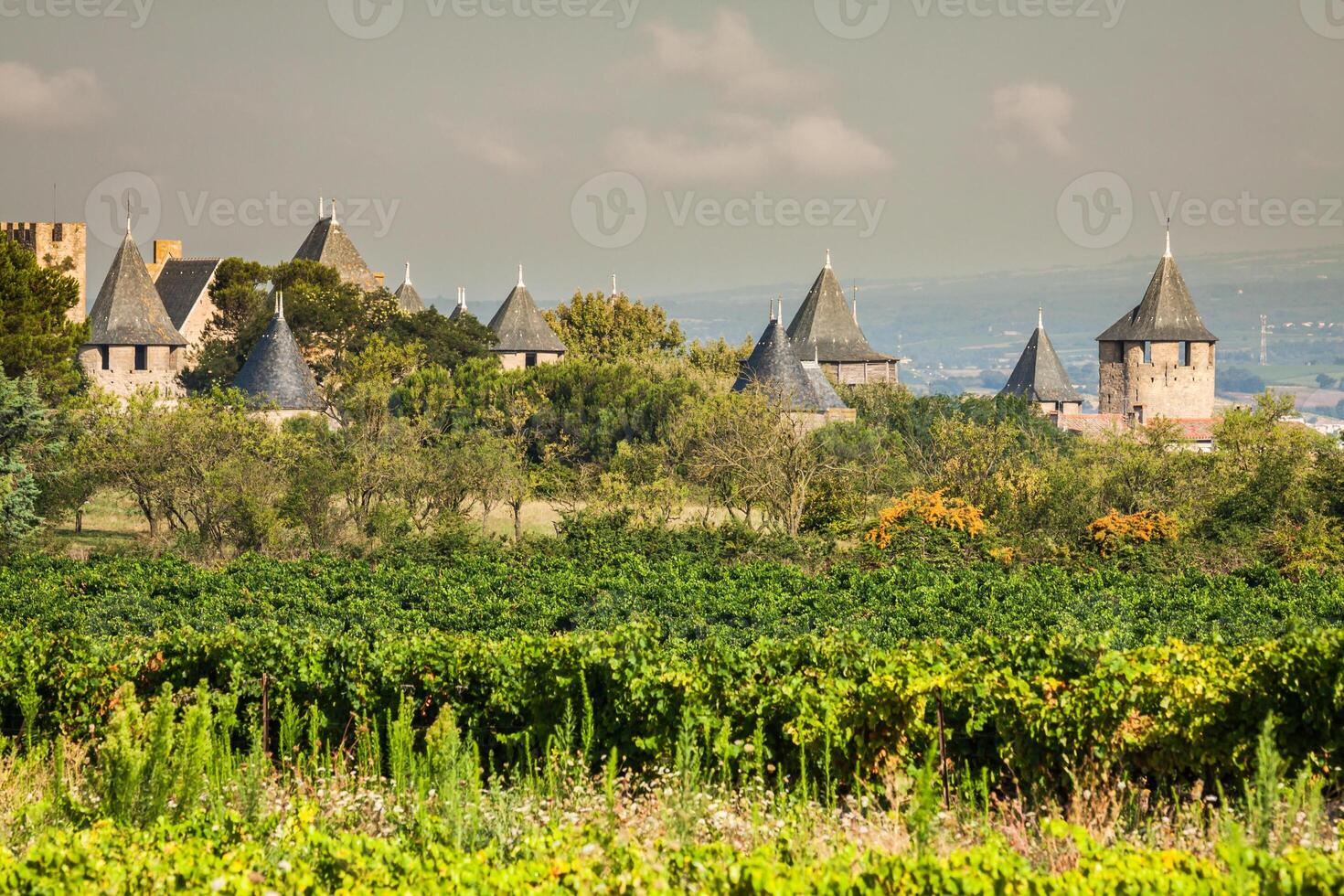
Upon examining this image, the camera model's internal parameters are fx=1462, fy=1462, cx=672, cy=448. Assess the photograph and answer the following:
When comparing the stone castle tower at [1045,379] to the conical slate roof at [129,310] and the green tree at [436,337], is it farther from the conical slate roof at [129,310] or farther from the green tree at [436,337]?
the conical slate roof at [129,310]

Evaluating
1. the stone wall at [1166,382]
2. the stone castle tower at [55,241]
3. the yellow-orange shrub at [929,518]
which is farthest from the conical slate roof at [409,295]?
the yellow-orange shrub at [929,518]

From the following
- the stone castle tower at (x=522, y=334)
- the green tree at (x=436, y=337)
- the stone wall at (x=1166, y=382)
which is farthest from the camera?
the stone wall at (x=1166, y=382)

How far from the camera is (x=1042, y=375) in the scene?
6372cm

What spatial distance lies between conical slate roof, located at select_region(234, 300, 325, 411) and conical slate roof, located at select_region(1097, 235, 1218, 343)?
34.2 meters

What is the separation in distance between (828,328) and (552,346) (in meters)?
11.3

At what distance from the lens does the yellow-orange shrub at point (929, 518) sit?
22.3 metres

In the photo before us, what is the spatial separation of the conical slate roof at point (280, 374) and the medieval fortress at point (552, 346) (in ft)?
0.14

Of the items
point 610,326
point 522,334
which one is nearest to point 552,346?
point 522,334

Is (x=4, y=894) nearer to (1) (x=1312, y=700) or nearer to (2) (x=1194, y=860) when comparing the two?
(2) (x=1194, y=860)

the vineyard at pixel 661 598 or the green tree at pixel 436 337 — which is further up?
the green tree at pixel 436 337

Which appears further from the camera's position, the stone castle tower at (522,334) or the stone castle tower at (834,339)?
the stone castle tower at (834,339)

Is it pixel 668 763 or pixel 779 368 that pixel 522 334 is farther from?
pixel 668 763

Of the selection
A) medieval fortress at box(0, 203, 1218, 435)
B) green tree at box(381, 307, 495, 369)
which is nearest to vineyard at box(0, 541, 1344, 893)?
medieval fortress at box(0, 203, 1218, 435)

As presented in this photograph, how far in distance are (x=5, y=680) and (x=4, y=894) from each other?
19.1ft
